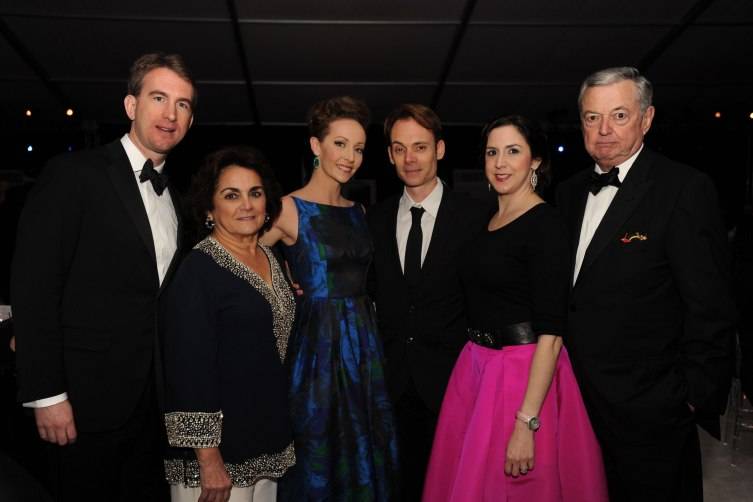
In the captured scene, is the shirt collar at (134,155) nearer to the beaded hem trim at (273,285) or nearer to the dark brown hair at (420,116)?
the beaded hem trim at (273,285)

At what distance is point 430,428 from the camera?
276 centimetres

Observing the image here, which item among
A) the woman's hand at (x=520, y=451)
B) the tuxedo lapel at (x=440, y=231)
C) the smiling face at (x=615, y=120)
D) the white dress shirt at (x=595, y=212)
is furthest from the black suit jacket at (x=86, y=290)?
the smiling face at (x=615, y=120)

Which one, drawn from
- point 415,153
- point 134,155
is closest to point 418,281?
point 415,153

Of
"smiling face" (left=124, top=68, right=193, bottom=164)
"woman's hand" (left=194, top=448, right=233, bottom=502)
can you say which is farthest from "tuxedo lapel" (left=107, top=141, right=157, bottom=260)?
"woman's hand" (left=194, top=448, right=233, bottom=502)

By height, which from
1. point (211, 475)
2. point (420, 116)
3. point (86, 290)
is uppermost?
point (420, 116)

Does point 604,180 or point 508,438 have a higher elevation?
point 604,180

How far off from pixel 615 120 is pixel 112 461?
199 centimetres

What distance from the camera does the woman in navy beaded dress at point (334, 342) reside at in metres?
2.50

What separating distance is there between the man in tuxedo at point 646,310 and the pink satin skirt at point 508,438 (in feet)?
0.39

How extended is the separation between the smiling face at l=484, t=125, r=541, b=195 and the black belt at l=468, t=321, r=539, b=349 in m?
0.48

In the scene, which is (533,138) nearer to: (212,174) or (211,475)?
(212,174)

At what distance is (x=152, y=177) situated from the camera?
228 cm

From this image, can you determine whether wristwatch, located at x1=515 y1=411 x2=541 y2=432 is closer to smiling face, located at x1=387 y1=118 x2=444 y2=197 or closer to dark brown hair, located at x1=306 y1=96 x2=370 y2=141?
smiling face, located at x1=387 y1=118 x2=444 y2=197

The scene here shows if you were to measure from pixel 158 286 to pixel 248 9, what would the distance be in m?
3.29
